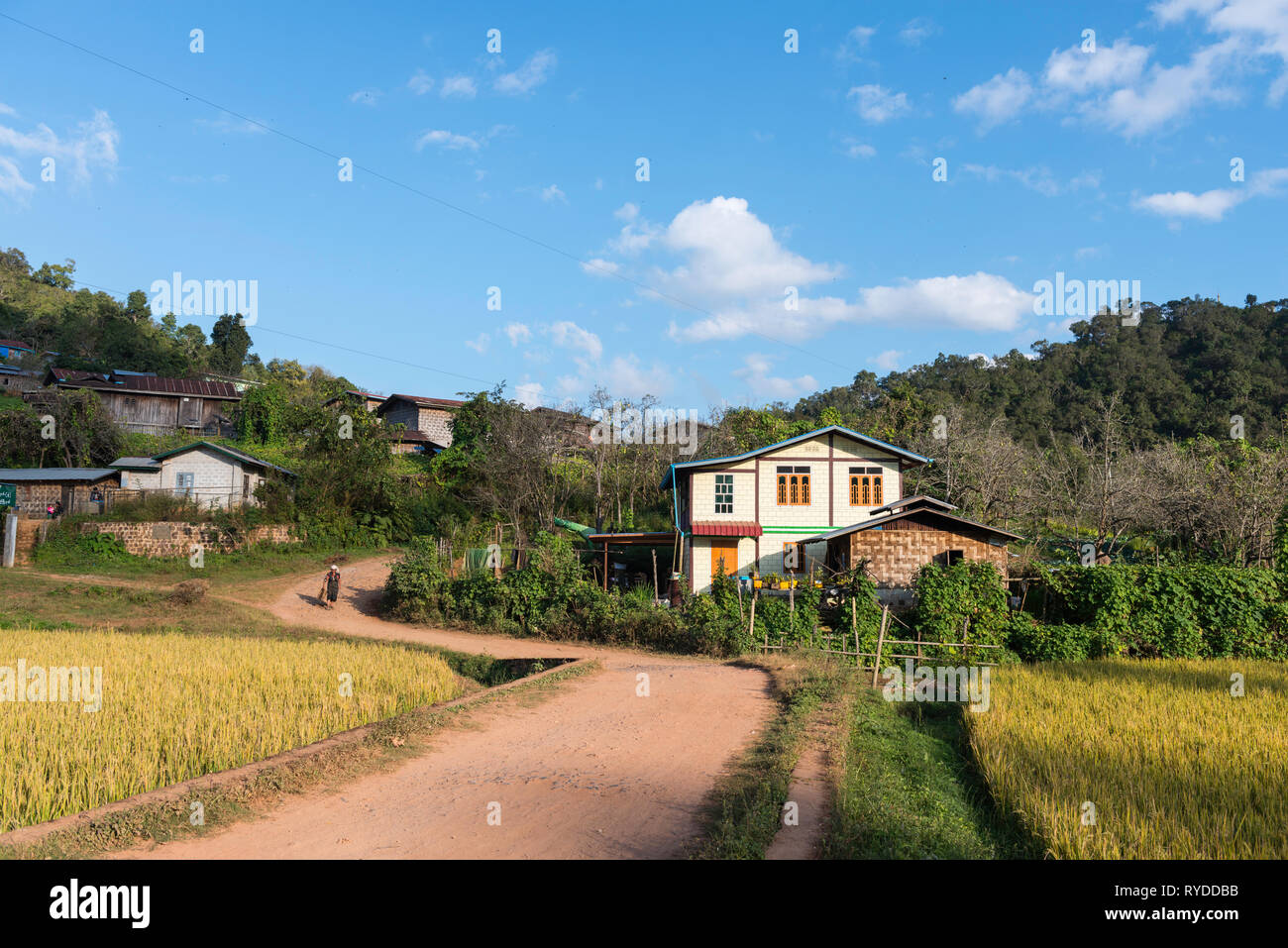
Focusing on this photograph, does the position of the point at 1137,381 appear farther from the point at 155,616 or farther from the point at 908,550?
the point at 155,616

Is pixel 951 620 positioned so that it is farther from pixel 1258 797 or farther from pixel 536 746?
pixel 536 746

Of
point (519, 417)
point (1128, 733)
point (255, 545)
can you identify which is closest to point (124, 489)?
point (255, 545)

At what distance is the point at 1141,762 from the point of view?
10547 millimetres

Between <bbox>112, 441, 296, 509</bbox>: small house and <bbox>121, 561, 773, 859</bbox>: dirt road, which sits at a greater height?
<bbox>112, 441, 296, 509</bbox>: small house

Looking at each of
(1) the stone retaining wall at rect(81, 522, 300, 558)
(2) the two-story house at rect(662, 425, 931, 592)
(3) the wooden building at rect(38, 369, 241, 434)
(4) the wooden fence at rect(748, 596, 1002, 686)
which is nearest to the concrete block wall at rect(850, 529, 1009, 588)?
(4) the wooden fence at rect(748, 596, 1002, 686)

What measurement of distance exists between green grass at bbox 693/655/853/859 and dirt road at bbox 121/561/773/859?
0.29 m

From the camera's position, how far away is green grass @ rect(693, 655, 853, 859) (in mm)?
7117

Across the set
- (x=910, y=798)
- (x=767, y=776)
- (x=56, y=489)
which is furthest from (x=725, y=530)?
(x=56, y=489)

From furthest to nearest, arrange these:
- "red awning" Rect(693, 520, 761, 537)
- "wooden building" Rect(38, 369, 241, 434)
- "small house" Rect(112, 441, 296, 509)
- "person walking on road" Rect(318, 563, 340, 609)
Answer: "wooden building" Rect(38, 369, 241, 434), "small house" Rect(112, 441, 296, 509), "red awning" Rect(693, 520, 761, 537), "person walking on road" Rect(318, 563, 340, 609)

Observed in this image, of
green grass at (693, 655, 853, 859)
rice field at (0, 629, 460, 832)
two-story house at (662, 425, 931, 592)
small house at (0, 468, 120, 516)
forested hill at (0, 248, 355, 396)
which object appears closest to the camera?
green grass at (693, 655, 853, 859)

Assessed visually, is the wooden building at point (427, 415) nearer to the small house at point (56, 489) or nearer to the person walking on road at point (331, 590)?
the small house at point (56, 489)

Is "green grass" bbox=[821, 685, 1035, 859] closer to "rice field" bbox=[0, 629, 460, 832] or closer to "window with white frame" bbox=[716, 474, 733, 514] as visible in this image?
"rice field" bbox=[0, 629, 460, 832]

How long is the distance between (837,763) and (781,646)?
34.5 feet

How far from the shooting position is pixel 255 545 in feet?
106
